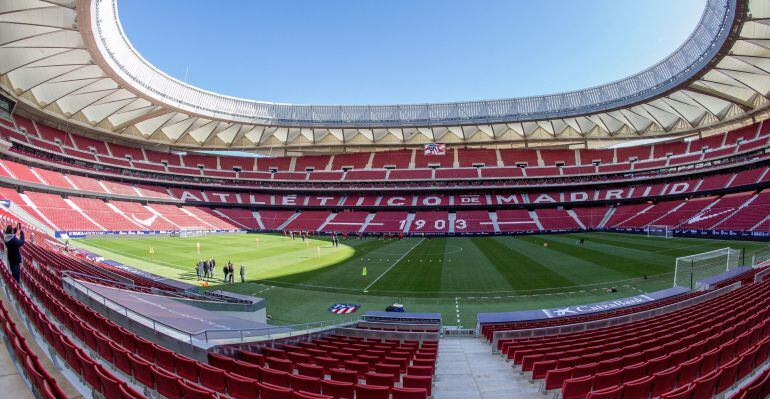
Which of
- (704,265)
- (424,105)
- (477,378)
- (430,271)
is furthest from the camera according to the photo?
(424,105)

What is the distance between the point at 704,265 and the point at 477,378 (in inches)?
783

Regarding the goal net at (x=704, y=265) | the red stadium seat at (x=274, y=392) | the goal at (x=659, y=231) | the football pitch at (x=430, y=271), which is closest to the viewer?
the red stadium seat at (x=274, y=392)

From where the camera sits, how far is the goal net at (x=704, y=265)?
17.5 metres

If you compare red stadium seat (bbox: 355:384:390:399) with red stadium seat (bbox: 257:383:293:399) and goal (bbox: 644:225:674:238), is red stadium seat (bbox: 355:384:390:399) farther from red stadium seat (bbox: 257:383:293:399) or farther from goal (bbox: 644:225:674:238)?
goal (bbox: 644:225:674:238)

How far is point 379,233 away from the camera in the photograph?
164 feet

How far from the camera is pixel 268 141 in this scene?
64.0 m

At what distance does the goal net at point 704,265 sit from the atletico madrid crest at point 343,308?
15.3 metres

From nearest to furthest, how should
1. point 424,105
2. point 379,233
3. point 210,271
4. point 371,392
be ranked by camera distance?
point 371,392
point 210,271
point 379,233
point 424,105

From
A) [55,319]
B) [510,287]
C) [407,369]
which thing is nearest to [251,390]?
[407,369]

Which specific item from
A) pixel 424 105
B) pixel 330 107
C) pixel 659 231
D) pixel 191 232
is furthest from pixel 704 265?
pixel 330 107

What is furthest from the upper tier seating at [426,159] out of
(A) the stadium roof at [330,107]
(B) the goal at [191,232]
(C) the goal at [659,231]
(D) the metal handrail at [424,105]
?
(B) the goal at [191,232]

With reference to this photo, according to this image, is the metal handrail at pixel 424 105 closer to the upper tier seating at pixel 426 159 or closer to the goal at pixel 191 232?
the upper tier seating at pixel 426 159

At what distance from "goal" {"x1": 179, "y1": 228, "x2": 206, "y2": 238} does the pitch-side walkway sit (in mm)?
41745

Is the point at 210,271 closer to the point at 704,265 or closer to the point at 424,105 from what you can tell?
the point at 704,265
